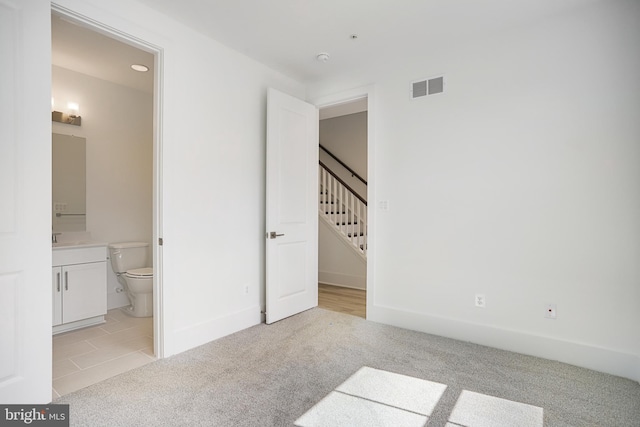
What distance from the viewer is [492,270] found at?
280cm

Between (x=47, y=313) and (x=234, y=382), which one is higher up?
(x=47, y=313)

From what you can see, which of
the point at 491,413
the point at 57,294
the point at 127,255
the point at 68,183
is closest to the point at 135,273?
the point at 127,255

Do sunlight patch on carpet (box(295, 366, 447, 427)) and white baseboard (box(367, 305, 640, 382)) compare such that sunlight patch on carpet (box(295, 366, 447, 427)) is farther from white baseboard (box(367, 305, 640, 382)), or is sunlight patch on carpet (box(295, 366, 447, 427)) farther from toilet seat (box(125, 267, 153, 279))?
toilet seat (box(125, 267, 153, 279))

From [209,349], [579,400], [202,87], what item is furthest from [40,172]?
[579,400]

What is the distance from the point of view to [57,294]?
3.09 meters

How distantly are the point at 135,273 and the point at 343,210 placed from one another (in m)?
3.17

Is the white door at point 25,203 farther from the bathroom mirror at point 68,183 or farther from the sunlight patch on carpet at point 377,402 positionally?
the bathroom mirror at point 68,183

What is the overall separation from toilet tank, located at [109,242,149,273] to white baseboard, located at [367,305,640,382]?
2.64 m

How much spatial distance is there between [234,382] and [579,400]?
A: 2063 mm

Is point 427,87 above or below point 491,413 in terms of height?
above

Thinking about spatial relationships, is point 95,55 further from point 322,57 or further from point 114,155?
point 322,57

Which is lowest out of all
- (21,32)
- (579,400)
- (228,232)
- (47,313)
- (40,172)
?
(579,400)

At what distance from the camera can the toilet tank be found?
3.77 m

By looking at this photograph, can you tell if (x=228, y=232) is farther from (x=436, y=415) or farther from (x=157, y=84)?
(x=436, y=415)
